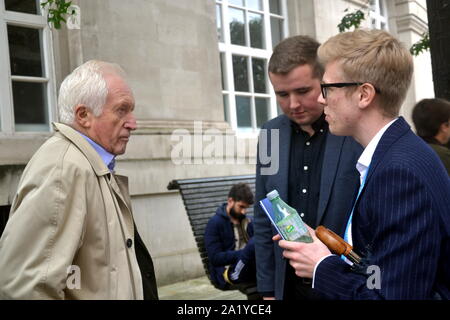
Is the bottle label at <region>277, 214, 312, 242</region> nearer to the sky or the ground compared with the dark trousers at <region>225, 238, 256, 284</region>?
nearer to the sky

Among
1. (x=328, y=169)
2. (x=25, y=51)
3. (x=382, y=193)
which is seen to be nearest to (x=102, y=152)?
(x=328, y=169)

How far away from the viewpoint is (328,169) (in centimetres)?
266

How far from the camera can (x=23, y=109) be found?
6238 mm

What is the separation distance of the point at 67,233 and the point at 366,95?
48.3 inches

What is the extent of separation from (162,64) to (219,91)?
3.95 ft

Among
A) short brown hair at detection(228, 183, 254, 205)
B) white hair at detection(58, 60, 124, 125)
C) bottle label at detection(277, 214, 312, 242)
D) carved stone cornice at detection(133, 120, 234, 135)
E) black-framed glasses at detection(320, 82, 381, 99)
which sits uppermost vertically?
carved stone cornice at detection(133, 120, 234, 135)

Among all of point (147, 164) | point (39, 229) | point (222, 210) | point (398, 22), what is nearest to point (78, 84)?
point (39, 229)

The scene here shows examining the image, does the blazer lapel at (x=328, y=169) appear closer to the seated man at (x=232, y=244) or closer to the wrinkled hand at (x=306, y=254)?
the wrinkled hand at (x=306, y=254)

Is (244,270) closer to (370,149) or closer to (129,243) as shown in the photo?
(129,243)

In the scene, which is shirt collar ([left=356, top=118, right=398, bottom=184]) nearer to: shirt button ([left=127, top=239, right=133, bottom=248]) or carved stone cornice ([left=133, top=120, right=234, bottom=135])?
shirt button ([left=127, top=239, right=133, bottom=248])

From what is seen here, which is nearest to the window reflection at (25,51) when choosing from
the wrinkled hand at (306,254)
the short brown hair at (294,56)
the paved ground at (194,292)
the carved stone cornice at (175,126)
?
the carved stone cornice at (175,126)

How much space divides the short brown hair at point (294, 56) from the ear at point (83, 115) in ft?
3.31

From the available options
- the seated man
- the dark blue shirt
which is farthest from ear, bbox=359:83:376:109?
the seated man

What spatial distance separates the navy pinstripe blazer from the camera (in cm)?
153
